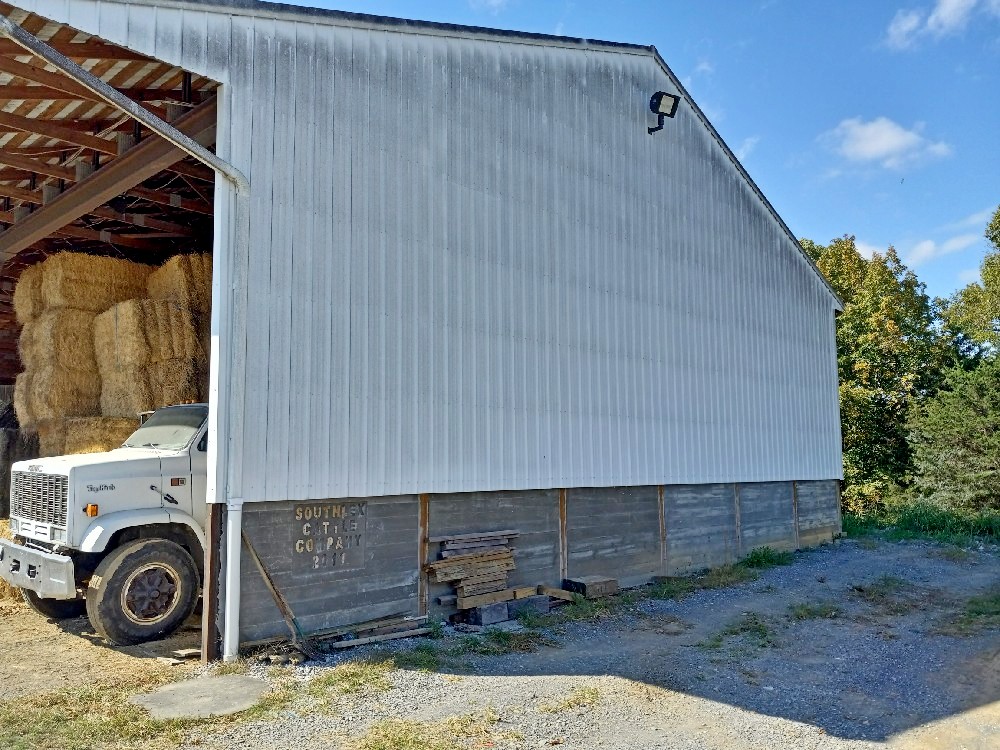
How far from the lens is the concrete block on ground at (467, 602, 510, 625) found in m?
9.11

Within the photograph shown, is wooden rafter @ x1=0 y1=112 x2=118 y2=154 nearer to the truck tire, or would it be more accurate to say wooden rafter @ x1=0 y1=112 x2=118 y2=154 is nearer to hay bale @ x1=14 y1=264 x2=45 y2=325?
hay bale @ x1=14 y1=264 x2=45 y2=325

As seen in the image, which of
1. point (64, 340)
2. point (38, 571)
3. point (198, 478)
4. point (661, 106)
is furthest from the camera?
point (661, 106)

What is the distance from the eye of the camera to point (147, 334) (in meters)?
10.3

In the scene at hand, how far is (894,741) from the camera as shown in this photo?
222 inches

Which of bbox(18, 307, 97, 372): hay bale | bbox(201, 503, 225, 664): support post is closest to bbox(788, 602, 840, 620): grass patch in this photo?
bbox(201, 503, 225, 664): support post

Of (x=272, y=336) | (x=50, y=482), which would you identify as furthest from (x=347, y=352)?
(x=50, y=482)

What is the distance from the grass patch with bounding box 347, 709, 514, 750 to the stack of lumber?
3134mm

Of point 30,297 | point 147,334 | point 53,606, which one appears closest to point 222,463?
point 53,606

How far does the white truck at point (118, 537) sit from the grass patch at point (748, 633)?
218 inches

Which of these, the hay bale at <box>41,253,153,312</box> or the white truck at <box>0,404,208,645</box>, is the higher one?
the hay bale at <box>41,253,153,312</box>

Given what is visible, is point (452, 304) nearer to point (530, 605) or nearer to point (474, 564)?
point (474, 564)

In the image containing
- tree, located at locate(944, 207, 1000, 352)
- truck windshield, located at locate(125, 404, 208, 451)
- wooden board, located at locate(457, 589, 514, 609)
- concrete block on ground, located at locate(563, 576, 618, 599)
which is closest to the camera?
truck windshield, located at locate(125, 404, 208, 451)

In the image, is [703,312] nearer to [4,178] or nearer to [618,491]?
[618,491]

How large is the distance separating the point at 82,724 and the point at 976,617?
9841 millimetres
